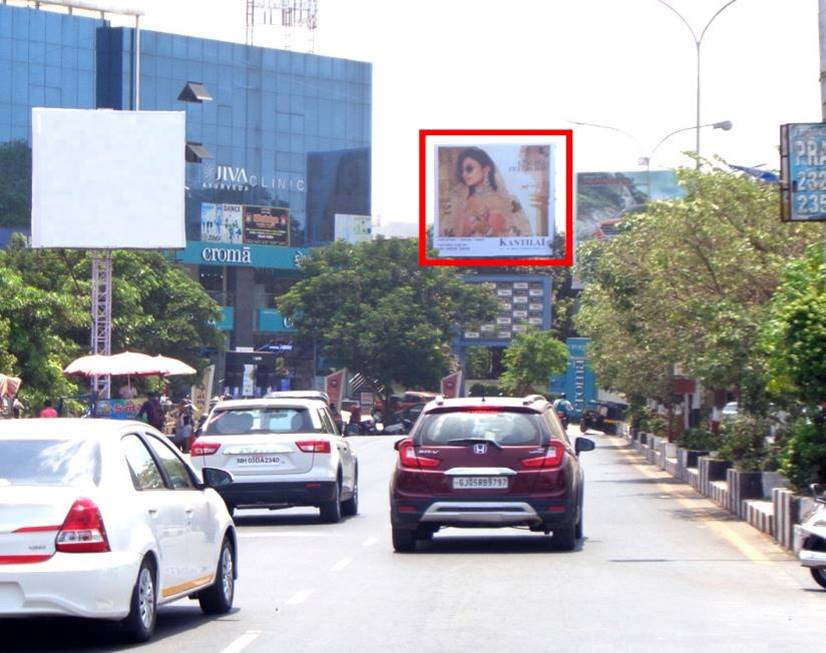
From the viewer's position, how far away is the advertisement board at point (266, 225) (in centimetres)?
8800

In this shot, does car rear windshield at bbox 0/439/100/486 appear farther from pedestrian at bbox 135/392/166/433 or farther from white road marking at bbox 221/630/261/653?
pedestrian at bbox 135/392/166/433

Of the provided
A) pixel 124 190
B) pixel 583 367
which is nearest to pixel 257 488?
pixel 124 190

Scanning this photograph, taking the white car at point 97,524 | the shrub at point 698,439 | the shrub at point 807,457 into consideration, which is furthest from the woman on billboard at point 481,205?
the white car at point 97,524

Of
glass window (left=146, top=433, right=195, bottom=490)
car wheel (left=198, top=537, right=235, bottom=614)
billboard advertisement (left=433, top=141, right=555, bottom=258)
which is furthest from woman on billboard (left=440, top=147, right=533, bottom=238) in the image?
glass window (left=146, top=433, right=195, bottom=490)

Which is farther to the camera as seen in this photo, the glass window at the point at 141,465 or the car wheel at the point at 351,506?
the car wheel at the point at 351,506

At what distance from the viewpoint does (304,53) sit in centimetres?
9156

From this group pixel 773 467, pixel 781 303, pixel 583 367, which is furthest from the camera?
pixel 583 367

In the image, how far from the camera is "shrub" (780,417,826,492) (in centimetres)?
1730

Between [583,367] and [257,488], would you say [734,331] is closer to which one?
[257,488]

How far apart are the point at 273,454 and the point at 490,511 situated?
16.7 feet

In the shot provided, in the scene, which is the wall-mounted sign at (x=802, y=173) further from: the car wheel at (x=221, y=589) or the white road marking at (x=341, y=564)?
the car wheel at (x=221, y=589)

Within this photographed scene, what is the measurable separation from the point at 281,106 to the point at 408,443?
75244mm

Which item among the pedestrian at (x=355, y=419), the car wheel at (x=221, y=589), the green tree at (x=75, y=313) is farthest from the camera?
the pedestrian at (x=355, y=419)

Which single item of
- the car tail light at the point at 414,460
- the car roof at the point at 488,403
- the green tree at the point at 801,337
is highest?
the green tree at the point at 801,337
